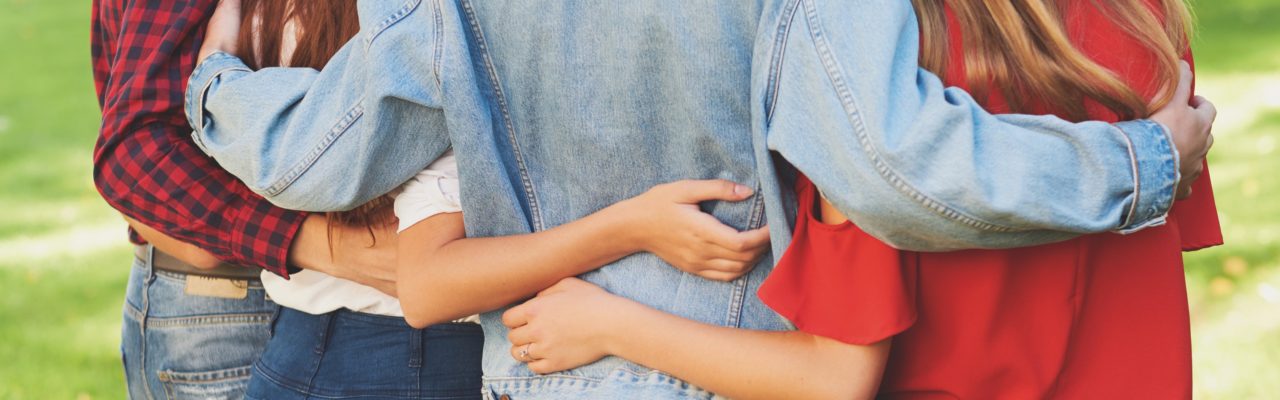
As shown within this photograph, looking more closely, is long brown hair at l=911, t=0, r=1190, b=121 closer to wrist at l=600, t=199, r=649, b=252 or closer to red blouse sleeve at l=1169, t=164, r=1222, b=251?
red blouse sleeve at l=1169, t=164, r=1222, b=251

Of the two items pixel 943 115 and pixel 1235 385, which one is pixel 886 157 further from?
pixel 1235 385

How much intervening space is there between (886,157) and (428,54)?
803 millimetres

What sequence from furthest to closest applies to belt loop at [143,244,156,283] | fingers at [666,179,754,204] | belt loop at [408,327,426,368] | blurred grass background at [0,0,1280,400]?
blurred grass background at [0,0,1280,400] < belt loop at [143,244,156,283] < belt loop at [408,327,426,368] < fingers at [666,179,754,204]

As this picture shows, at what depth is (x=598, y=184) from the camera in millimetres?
2066

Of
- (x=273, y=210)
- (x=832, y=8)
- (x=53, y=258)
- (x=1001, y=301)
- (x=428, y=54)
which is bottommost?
(x=53, y=258)

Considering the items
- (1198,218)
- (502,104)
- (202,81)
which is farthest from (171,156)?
(1198,218)

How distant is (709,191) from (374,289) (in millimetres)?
889

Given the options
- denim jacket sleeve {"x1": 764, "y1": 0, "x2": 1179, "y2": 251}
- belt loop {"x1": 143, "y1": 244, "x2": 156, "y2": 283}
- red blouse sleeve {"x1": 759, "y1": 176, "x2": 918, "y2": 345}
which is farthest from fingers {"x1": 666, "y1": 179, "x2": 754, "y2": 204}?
belt loop {"x1": 143, "y1": 244, "x2": 156, "y2": 283}

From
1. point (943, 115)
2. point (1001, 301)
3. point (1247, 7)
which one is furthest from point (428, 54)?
point (1247, 7)

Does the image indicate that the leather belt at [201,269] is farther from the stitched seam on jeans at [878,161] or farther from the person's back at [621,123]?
the stitched seam on jeans at [878,161]

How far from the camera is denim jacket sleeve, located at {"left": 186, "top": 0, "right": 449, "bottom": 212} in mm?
2006

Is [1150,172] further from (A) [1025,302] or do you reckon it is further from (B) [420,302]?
(B) [420,302]

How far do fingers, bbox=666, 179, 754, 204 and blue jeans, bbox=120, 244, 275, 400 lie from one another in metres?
1.25

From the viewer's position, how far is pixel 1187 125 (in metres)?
1.80
